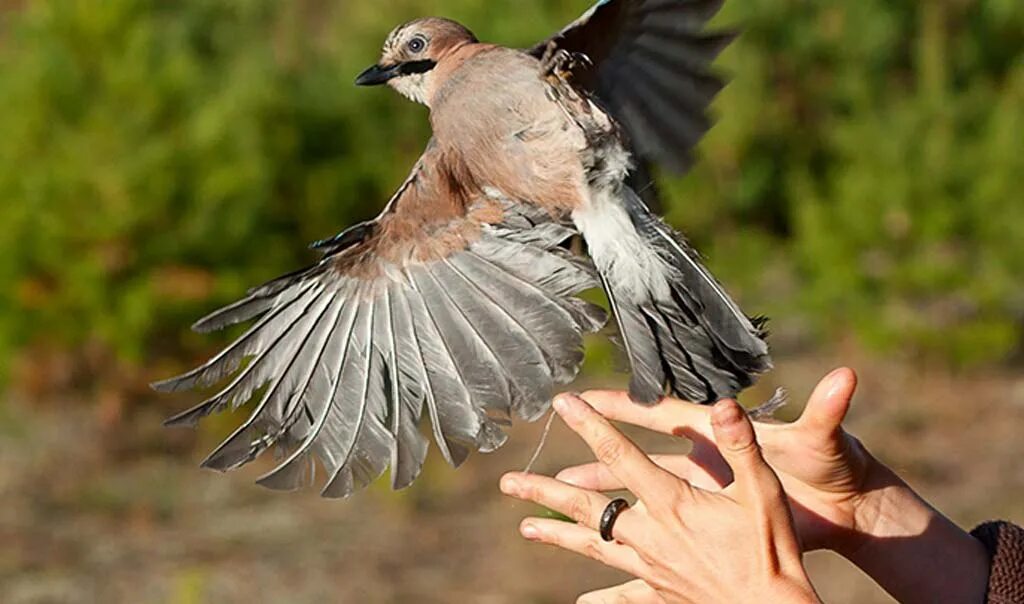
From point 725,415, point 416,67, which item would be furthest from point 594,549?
point 416,67

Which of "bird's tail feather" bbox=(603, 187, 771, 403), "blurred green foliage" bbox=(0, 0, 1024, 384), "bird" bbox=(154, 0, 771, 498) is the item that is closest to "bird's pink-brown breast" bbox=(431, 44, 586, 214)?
"bird" bbox=(154, 0, 771, 498)

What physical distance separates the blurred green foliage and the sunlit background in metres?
0.01

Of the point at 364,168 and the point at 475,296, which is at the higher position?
the point at 475,296

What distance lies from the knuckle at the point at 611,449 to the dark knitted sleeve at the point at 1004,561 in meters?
0.71

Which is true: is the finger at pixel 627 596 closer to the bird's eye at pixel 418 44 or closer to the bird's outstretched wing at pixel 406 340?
the bird's outstretched wing at pixel 406 340

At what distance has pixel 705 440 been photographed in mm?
2457

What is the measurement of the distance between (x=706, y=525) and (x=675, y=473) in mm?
465

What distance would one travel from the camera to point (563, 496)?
221 cm

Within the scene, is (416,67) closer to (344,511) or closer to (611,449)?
(611,449)

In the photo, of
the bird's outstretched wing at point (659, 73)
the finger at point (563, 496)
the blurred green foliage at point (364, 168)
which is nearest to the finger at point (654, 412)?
the finger at point (563, 496)

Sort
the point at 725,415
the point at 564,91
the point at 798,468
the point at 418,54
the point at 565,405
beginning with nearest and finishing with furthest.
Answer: the point at 725,415 < the point at 565,405 < the point at 798,468 < the point at 564,91 < the point at 418,54

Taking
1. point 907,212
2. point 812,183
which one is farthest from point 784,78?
point 907,212

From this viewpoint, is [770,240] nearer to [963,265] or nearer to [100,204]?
[963,265]

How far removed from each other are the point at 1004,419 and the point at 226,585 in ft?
9.99
